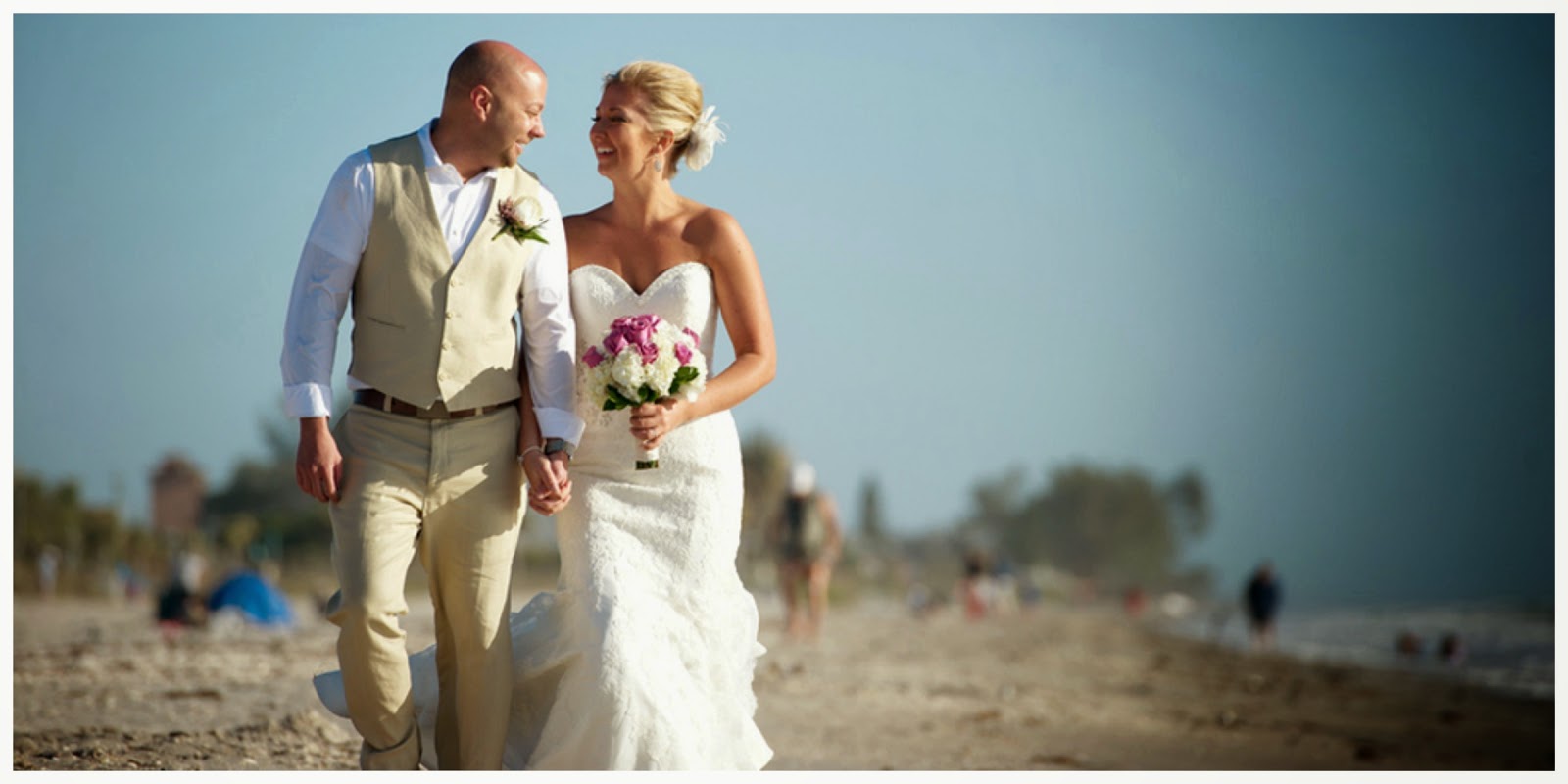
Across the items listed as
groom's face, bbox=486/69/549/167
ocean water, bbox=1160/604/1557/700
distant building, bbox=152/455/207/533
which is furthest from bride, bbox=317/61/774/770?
distant building, bbox=152/455/207/533

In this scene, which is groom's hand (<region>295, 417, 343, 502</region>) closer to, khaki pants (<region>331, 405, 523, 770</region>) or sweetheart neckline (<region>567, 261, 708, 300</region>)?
khaki pants (<region>331, 405, 523, 770</region>)

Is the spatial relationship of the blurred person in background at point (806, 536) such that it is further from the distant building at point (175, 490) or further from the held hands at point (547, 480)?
the distant building at point (175, 490)

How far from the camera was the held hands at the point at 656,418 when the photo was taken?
4844mm

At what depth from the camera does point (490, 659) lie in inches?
191

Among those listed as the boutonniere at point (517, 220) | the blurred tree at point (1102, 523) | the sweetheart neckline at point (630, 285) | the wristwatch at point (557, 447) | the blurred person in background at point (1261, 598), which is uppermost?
the boutonniere at point (517, 220)

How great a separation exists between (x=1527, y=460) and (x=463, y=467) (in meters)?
125

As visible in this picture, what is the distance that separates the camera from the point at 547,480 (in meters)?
4.73

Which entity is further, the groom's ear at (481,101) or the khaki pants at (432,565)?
the groom's ear at (481,101)

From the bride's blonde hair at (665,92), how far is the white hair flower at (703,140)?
0.7 inches

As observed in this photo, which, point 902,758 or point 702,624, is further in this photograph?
point 902,758

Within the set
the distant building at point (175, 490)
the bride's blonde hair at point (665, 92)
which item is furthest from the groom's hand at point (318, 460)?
the distant building at point (175, 490)

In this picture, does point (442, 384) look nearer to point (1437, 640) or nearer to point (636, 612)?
point (636, 612)
